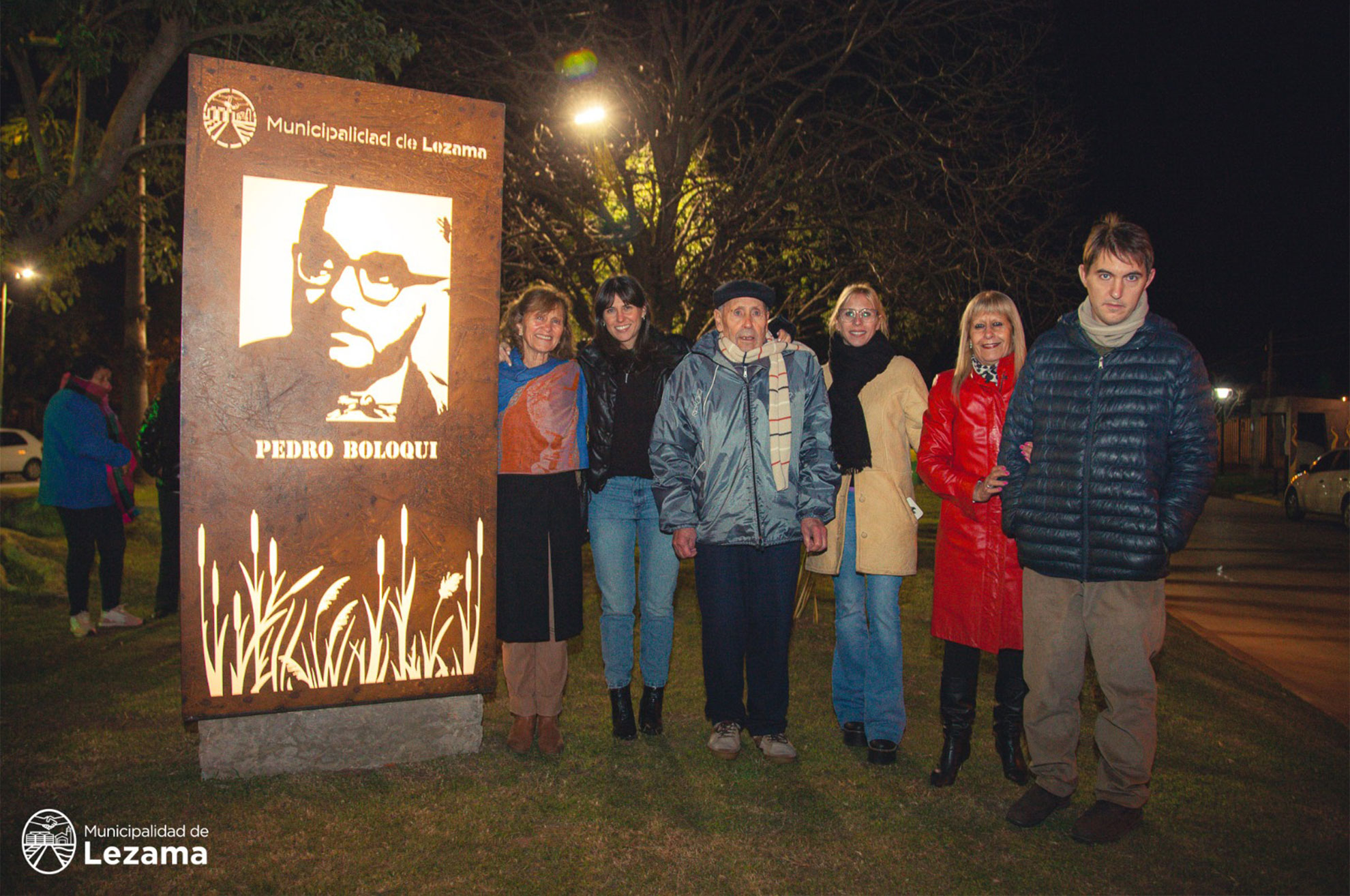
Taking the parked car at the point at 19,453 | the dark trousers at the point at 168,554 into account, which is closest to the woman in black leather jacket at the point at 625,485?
the dark trousers at the point at 168,554

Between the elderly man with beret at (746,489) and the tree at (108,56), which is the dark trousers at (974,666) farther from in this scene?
the tree at (108,56)

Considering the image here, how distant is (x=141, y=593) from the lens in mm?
8078

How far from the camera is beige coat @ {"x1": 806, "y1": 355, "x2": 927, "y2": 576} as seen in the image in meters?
4.03

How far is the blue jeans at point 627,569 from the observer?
4254 mm

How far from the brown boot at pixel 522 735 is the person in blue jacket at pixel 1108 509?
6.86 feet

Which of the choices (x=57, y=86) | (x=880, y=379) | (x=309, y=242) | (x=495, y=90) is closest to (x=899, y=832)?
(x=880, y=379)

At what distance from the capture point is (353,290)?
148 inches

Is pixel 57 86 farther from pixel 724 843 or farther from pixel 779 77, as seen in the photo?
pixel 724 843

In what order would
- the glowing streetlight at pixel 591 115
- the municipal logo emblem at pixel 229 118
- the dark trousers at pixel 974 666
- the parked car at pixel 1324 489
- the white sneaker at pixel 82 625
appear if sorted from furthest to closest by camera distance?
the parked car at pixel 1324 489 < the glowing streetlight at pixel 591 115 < the white sneaker at pixel 82 625 < the dark trousers at pixel 974 666 < the municipal logo emblem at pixel 229 118

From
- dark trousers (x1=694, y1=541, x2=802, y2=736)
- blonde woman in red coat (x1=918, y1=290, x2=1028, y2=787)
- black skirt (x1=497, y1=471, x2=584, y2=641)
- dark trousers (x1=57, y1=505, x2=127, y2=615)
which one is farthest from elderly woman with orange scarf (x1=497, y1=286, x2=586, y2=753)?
dark trousers (x1=57, y1=505, x2=127, y2=615)

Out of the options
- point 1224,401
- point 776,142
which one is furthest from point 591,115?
point 1224,401

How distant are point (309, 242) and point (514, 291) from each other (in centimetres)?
626

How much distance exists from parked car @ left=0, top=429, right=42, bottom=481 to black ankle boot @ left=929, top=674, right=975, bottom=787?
29.2 m

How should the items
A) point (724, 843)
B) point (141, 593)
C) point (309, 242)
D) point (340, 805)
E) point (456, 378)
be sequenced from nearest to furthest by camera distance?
1. point (724, 843)
2. point (340, 805)
3. point (309, 242)
4. point (456, 378)
5. point (141, 593)
